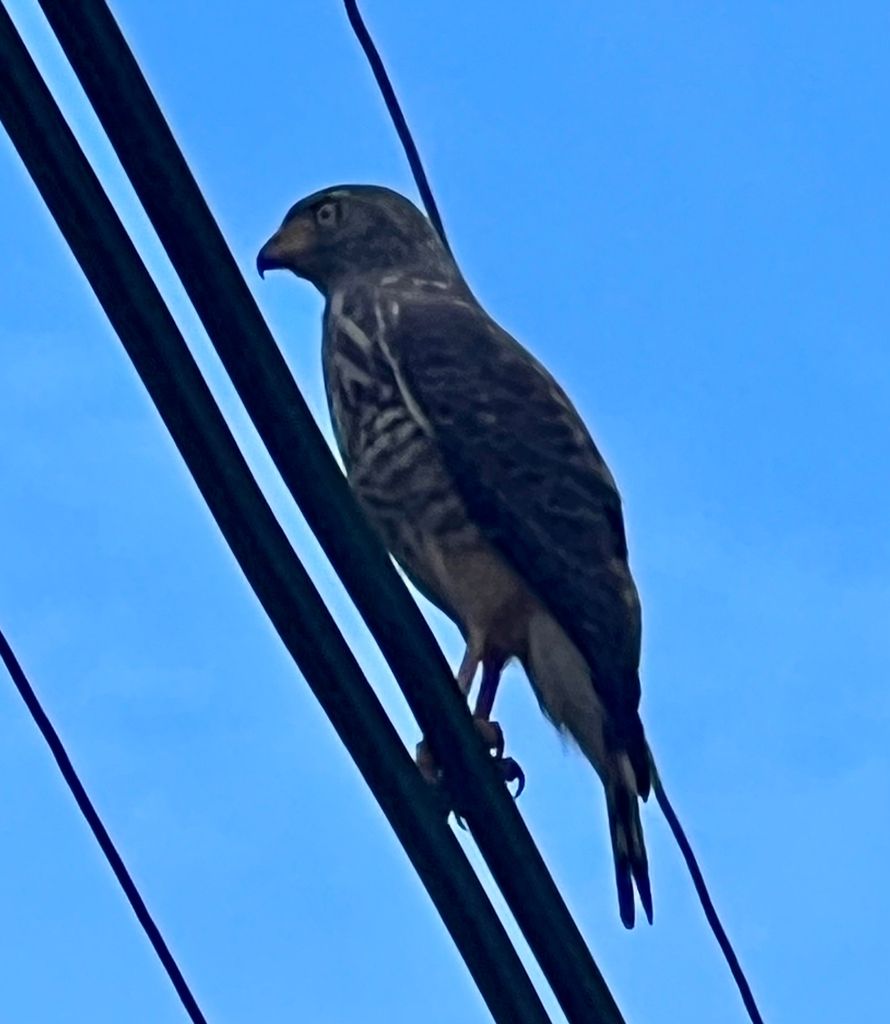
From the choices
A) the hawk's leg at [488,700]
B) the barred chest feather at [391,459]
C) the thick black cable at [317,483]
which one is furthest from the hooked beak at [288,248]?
the thick black cable at [317,483]

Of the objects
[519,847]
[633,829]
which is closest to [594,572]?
[633,829]

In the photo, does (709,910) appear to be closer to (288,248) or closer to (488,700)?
(488,700)

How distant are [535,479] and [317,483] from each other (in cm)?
161

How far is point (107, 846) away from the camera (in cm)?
262

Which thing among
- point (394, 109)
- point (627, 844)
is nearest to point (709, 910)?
point (627, 844)

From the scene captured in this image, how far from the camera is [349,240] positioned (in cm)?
491

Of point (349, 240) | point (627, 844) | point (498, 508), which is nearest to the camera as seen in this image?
point (627, 844)

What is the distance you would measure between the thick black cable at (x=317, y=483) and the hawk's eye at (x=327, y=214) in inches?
102

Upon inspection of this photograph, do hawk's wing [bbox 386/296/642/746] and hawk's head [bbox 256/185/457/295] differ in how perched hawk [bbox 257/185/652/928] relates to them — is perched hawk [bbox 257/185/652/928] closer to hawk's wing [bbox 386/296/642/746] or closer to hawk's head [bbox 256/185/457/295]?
hawk's wing [bbox 386/296/642/746]

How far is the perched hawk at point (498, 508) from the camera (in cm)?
377

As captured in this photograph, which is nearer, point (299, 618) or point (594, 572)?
point (299, 618)

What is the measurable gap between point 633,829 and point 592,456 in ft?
3.51

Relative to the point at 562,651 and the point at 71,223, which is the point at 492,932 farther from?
the point at 562,651

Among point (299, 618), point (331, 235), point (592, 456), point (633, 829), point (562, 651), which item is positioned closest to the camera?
point (299, 618)
